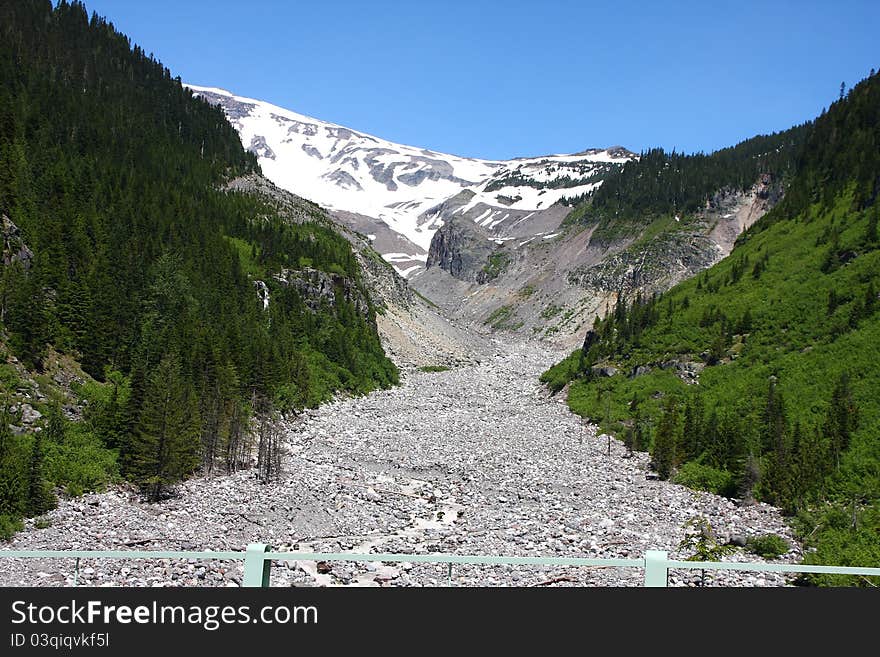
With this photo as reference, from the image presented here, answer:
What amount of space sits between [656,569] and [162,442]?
2453cm

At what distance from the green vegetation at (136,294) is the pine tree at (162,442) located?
0.25ft

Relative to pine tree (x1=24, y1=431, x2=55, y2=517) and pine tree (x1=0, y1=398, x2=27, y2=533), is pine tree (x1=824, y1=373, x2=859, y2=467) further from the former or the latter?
pine tree (x1=0, y1=398, x2=27, y2=533)

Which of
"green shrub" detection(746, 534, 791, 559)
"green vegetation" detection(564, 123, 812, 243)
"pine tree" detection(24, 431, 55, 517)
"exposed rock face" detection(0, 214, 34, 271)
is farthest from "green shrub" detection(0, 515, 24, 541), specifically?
"green vegetation" detection(564, 123, 812, 243)

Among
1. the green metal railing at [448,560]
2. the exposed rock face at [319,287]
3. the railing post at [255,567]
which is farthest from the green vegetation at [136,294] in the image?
the railing post at [255,567]

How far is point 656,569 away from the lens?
611 centimetres

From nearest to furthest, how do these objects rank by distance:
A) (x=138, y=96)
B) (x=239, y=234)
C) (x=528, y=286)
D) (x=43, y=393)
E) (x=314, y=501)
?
(x=314, y=501) < (x=43, y=393) < (x=239, y=234) < (x=138, y=96) < (x=528, y=286)

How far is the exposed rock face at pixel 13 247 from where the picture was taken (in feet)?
118

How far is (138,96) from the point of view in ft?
350

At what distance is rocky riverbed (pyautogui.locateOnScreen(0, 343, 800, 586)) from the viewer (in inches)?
651

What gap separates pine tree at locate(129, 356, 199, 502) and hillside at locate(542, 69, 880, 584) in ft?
72.4

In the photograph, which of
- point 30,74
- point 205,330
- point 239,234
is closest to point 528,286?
point 239,234

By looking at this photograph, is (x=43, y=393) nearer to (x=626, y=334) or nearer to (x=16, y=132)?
(x=16, y=132)

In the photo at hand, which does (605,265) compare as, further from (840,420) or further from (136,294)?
(840,420)

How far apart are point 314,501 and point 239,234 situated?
53793mm
